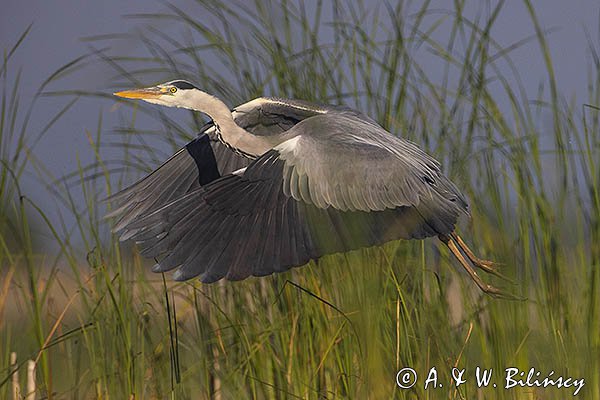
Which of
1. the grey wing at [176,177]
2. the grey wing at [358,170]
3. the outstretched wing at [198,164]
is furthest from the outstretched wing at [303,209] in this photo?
the grey wing at [176,177]

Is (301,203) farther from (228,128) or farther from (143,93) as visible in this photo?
(143,93)

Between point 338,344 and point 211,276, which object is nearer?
point 211,276

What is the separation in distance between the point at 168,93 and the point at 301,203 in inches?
24.5

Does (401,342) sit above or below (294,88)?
below

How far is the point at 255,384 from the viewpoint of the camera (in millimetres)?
2410

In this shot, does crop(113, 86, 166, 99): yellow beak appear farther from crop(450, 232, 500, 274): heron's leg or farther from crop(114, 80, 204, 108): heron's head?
crop(450, 232, 500, 274): heron's leg

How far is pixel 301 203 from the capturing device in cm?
240

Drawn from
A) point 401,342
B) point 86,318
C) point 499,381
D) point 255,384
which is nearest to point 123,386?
point 86,318

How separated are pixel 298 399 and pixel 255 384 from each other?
156 mm

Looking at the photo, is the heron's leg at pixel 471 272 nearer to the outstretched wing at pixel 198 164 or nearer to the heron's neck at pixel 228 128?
the outstretched wing at pixel 198 164

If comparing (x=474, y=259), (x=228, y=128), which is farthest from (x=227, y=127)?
(x=474, y=259)

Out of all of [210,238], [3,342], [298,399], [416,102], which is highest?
[416,102]

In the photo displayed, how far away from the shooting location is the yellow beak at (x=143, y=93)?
108 inches

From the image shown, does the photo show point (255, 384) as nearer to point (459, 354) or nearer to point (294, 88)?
point (459, 354)
